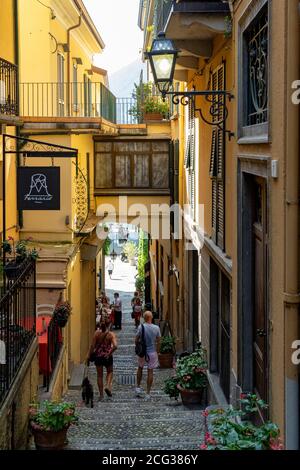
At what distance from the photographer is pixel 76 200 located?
1872 cm

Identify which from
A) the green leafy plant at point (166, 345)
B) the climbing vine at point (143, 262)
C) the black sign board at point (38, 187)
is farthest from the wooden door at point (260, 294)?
the climbing vine at point (143, 262)

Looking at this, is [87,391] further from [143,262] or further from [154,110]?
[143,262]

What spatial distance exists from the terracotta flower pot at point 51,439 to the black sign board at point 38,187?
5.85m

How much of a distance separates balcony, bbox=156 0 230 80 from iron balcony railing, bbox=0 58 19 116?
3.65 meters

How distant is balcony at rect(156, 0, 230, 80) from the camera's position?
1027cm

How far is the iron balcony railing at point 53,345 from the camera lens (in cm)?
1205

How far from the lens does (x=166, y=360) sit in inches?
724

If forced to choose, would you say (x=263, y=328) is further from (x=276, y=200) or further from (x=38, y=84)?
(x=38, y=84)

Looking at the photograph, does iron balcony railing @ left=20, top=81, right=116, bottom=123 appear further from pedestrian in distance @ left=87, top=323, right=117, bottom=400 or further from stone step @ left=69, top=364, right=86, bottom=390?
pedestrian in distance @ left=87, top=323, right=117, bottom=400

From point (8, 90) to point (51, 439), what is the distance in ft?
26.3

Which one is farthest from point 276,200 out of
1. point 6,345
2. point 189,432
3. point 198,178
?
point 198,178

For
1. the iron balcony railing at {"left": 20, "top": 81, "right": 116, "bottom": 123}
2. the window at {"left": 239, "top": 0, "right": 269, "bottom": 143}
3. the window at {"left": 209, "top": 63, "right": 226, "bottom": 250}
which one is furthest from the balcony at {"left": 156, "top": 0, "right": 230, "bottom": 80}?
the iron balcony railing at {"left": 20, "top": 81, "right": 116, "bottom": 123}

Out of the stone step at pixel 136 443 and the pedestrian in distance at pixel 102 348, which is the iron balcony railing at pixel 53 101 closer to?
the pedestrian in distance at pixel 102 348

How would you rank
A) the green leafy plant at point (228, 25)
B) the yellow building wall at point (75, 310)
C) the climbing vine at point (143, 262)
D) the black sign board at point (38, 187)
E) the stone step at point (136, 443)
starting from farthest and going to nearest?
the climbing vine at point (143, 262) < the yellow building wall at point (75, 310) < the black sign board at point (38, 187) < the green leafy plant at point (228, 25) < the stone step at point (136, 443)
